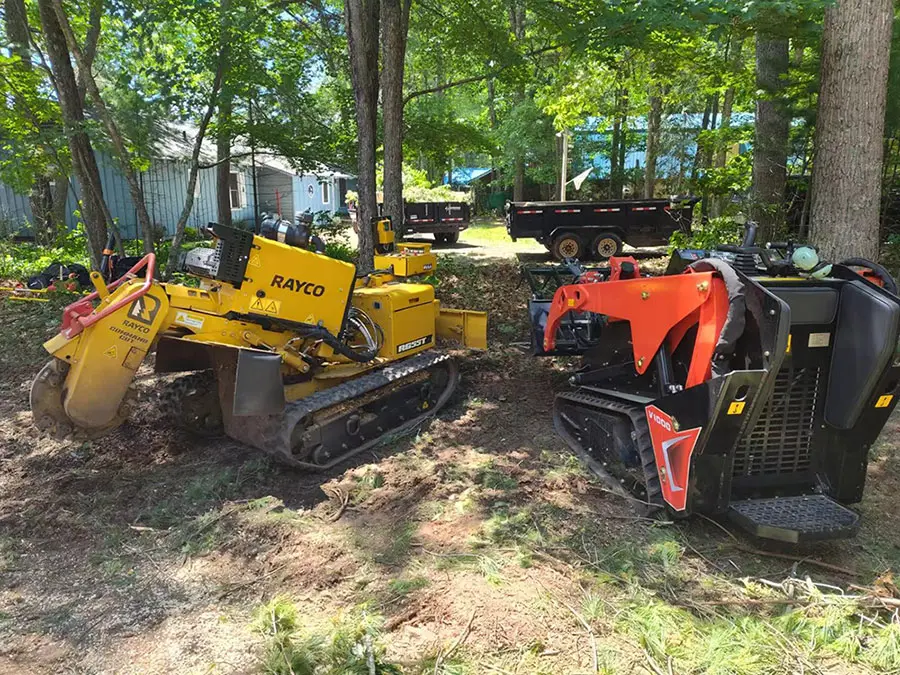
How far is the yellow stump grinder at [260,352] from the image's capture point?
408cm

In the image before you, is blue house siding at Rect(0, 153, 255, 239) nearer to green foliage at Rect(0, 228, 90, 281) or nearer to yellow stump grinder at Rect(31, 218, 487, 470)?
green foliage at Rect(0, 228, 90, 281)

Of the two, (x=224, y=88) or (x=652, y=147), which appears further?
(x=652, y=147)

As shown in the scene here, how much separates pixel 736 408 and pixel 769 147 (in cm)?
780

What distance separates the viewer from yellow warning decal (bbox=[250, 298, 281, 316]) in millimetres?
4660

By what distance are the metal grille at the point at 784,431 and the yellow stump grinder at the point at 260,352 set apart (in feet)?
9.25

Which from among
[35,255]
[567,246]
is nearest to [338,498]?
[567,246]

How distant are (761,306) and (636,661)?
5.80 feet

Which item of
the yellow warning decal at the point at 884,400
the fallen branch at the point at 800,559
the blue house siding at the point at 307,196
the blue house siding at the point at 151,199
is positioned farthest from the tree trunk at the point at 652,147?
the fallen branch at the point at 800,559

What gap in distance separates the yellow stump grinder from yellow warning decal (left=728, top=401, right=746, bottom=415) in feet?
9.20

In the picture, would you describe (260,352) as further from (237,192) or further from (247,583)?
(237,192)

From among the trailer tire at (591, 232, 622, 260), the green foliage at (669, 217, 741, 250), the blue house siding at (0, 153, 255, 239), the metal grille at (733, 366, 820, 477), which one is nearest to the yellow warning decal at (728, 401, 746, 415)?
the metal grille at (733, 366, 820, 477)

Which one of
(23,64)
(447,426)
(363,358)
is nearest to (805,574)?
(447,426)

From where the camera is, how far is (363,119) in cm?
858

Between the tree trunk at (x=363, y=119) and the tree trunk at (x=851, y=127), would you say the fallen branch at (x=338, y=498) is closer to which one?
the tree trunk at (x=363, y=119)
